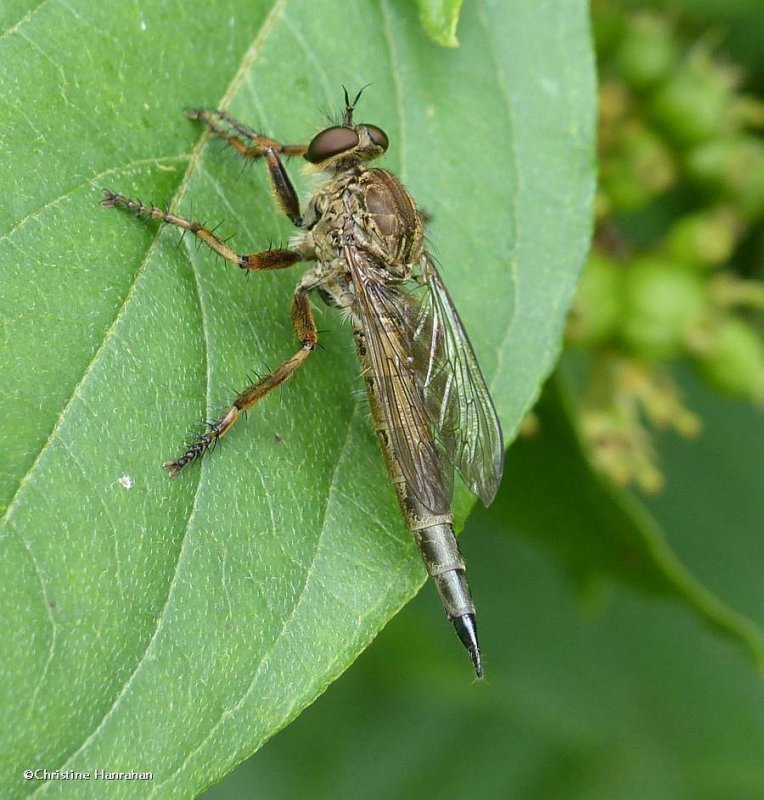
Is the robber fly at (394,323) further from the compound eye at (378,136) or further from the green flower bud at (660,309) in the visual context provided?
the green flower bud at (660,309)

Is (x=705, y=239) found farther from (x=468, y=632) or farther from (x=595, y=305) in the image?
(x=468, y=632)

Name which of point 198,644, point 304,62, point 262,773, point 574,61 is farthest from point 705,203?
point 262,773

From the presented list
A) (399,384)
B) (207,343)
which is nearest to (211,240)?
(207,343)

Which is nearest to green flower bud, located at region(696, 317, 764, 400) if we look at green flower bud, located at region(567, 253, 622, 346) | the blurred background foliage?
the blurred background foliage

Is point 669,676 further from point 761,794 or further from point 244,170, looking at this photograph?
point 244,170

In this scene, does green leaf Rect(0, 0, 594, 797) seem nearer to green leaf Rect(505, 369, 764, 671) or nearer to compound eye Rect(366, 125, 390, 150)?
compound eye Rect(366, 125, 390, 150)

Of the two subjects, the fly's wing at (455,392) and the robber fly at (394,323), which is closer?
the robber fly at (394,323)

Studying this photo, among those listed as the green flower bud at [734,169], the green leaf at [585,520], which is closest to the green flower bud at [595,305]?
the green leaf at [585,520]

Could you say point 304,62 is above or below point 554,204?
above
